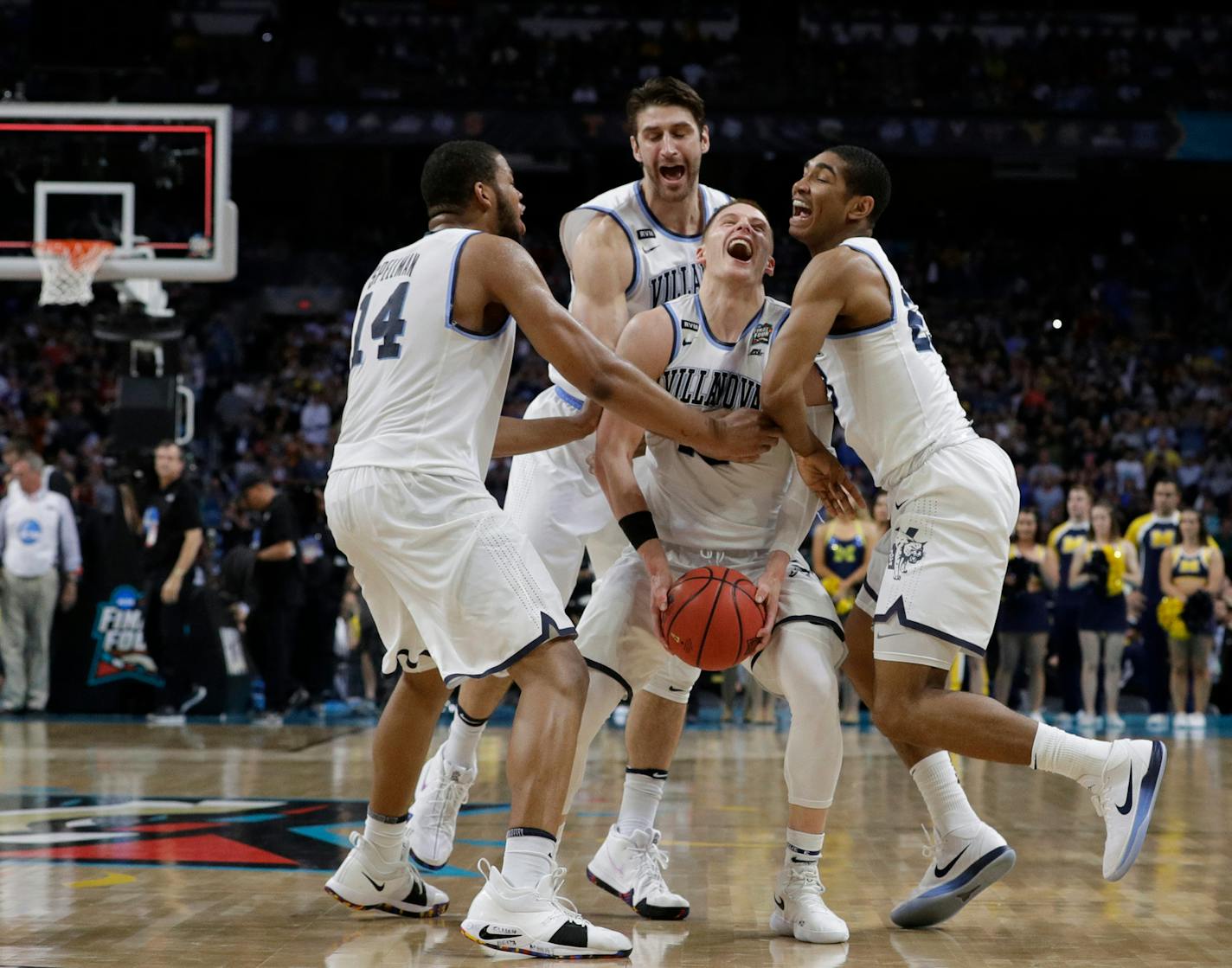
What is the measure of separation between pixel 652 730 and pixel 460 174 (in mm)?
2006

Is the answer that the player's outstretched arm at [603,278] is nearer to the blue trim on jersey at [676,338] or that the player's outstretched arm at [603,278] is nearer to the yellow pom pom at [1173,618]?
the blue trim on jersey at [676,338]

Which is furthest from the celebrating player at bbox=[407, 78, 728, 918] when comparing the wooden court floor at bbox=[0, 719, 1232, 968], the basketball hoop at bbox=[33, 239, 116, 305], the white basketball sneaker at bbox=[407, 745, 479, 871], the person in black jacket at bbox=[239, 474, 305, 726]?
the basketball hoop at bbox=[33, 239, 116, 305]

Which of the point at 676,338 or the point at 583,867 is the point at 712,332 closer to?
the point at 676,338

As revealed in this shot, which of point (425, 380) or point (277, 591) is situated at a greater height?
point (425, 380)

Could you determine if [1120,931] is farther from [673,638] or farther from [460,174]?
[460,174]

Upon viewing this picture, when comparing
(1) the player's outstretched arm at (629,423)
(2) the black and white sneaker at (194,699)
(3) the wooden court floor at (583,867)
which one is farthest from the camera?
(2) the black and white sneaker at (194,699)

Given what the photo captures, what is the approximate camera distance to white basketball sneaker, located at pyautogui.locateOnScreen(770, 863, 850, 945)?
14.6 feet

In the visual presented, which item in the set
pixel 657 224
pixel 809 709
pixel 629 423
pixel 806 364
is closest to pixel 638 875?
pixel 809 709

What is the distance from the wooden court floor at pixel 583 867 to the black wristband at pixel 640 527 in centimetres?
121

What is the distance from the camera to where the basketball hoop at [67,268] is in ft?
38.5

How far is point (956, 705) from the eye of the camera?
4539 millimetres

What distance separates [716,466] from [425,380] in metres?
1.07

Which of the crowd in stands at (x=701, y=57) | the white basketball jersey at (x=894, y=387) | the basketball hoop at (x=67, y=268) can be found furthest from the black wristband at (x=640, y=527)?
the crowd in stands at (x=701, y=57)

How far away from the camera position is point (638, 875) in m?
4.93
